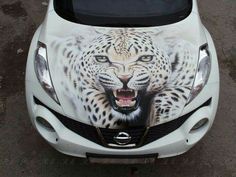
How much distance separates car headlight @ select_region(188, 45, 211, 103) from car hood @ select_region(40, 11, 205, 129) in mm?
45

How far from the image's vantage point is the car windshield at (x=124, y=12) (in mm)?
3742

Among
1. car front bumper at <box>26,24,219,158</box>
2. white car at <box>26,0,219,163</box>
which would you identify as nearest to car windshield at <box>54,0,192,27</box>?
white car at <box>26,0,219,163</box>

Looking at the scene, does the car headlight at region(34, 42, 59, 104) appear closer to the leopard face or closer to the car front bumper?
the car front bumper

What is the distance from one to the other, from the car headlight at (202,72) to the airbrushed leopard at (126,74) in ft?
0.18

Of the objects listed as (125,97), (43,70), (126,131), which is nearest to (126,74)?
(125,97)

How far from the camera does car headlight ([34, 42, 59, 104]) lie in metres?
3.33

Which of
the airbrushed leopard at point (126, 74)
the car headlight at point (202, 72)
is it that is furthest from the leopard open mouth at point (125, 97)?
the car headlight at point (202, 72)

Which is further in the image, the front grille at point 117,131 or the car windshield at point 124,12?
the car windshield at point 124,12

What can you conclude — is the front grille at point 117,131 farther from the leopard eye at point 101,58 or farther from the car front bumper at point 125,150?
the leopard eye at point 101,58

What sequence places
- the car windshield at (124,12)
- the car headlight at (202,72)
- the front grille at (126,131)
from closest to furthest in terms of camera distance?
the front grille at (126,131) < the car headlight at (202,72) < the car windshield at (124,12)

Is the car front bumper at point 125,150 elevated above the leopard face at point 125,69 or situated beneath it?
situated beneath

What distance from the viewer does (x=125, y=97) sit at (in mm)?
3189

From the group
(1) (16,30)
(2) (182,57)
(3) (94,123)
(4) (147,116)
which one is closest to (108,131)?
(3) (94,123)

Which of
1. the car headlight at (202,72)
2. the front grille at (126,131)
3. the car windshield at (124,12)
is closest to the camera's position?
the front grille at (126,131)
